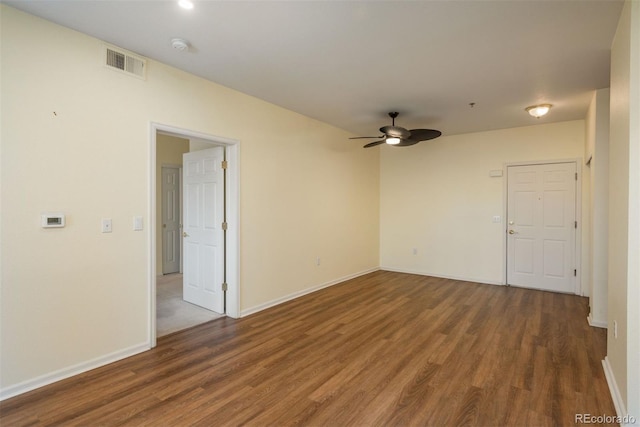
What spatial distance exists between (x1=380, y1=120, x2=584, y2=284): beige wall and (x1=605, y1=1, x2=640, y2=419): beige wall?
3.01 meters

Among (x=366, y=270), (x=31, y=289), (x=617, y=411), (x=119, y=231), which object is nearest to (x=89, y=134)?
(x=119, y=231)

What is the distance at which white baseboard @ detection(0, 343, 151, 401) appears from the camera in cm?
220

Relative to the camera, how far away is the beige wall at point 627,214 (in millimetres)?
1858

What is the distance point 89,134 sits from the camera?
101 inches

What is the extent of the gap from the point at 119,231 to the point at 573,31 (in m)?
4.12

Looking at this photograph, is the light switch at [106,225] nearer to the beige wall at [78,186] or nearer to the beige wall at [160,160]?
the beige wall at [78,186]

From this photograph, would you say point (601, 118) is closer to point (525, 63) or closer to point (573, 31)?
point (525, 63)

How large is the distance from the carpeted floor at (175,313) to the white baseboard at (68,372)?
441 mm

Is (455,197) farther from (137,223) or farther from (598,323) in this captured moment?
(137,223)

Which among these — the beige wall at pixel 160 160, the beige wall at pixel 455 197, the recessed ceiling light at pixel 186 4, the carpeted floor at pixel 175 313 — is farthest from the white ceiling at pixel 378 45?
the beige wall at pixel 160 160

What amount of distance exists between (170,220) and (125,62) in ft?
13.3

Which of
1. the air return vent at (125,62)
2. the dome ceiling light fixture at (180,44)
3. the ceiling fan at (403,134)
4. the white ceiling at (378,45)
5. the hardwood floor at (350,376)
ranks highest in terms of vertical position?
the white ceiling at (378,45)

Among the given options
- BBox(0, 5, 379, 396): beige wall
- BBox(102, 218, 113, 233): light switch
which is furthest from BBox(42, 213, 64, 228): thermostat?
BBox(102, 218, 113, 233): light switch

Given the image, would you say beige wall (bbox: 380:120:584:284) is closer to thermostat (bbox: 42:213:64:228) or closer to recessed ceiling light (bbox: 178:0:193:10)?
recessed ceiling light (bbox: 178:0:193:10)
